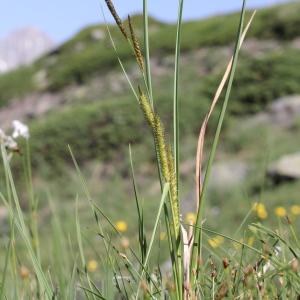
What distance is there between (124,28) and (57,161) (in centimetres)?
1230

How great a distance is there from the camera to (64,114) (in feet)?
45.8

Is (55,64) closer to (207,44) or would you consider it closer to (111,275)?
(207,44)

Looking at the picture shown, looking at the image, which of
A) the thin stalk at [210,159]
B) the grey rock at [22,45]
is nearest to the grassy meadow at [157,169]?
the thin stalk at [210,159]

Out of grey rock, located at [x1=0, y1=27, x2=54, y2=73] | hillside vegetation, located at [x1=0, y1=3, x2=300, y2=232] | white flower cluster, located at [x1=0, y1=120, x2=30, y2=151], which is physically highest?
white flower cluster, located at [x1=0, y1=120, x2=30, y2=151]

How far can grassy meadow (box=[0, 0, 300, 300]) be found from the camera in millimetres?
941

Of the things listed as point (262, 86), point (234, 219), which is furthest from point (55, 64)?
point (234, 219)

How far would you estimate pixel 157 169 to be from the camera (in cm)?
135

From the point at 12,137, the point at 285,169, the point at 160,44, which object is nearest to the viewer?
the point at 12,137

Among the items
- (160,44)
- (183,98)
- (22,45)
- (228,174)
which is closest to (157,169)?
(228,174)

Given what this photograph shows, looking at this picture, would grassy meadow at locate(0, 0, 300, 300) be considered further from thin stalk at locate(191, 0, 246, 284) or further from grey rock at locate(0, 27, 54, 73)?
grey rock at locate(0, 27, 54, 73)

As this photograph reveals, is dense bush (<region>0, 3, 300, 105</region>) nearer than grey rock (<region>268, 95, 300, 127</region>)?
No

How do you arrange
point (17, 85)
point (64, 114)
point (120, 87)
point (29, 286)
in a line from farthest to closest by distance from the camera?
point (17, 85), point (120, 87), point (64, 114), point (29, 286)

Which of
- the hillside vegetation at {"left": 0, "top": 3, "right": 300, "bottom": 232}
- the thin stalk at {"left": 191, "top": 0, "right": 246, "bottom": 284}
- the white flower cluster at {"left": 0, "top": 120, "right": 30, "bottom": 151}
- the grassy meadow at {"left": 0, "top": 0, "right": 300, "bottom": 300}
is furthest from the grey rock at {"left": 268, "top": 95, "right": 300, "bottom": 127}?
the thin stalk at {"left": 191, "top": 0, "right": 246, "bottom": 284}

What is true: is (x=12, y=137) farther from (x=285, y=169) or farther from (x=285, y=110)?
(x=285, y=110)
